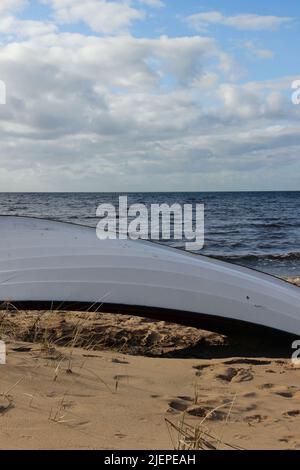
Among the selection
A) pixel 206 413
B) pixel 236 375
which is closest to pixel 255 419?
pixel 206 413

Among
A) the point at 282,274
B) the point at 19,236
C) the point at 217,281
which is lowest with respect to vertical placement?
the point at 282,274

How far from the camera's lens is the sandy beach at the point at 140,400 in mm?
2189

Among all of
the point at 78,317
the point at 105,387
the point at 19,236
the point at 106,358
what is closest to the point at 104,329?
the point at 78,317

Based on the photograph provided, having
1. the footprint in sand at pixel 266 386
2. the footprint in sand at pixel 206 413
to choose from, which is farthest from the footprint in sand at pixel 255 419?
the footprint in sand at pixel 266 386

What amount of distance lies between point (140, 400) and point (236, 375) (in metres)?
1.11

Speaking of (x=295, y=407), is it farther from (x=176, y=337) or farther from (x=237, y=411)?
(x=176, y=337)

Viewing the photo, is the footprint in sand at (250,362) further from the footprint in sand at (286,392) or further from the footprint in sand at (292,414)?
the footprint in sand at (292,414)

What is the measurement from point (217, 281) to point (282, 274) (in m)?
6.41

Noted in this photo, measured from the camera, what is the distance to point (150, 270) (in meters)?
4.89

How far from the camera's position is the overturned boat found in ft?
15.0

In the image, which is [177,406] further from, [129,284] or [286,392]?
[129,284]

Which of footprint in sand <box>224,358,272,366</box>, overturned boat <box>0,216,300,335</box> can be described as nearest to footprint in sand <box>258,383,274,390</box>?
footprint in sand <box>224,358,272,366</box>

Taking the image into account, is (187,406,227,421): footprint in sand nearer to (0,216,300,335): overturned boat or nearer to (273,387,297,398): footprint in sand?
(273,387,297,398): footprint in sand

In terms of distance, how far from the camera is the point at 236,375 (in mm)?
3697
